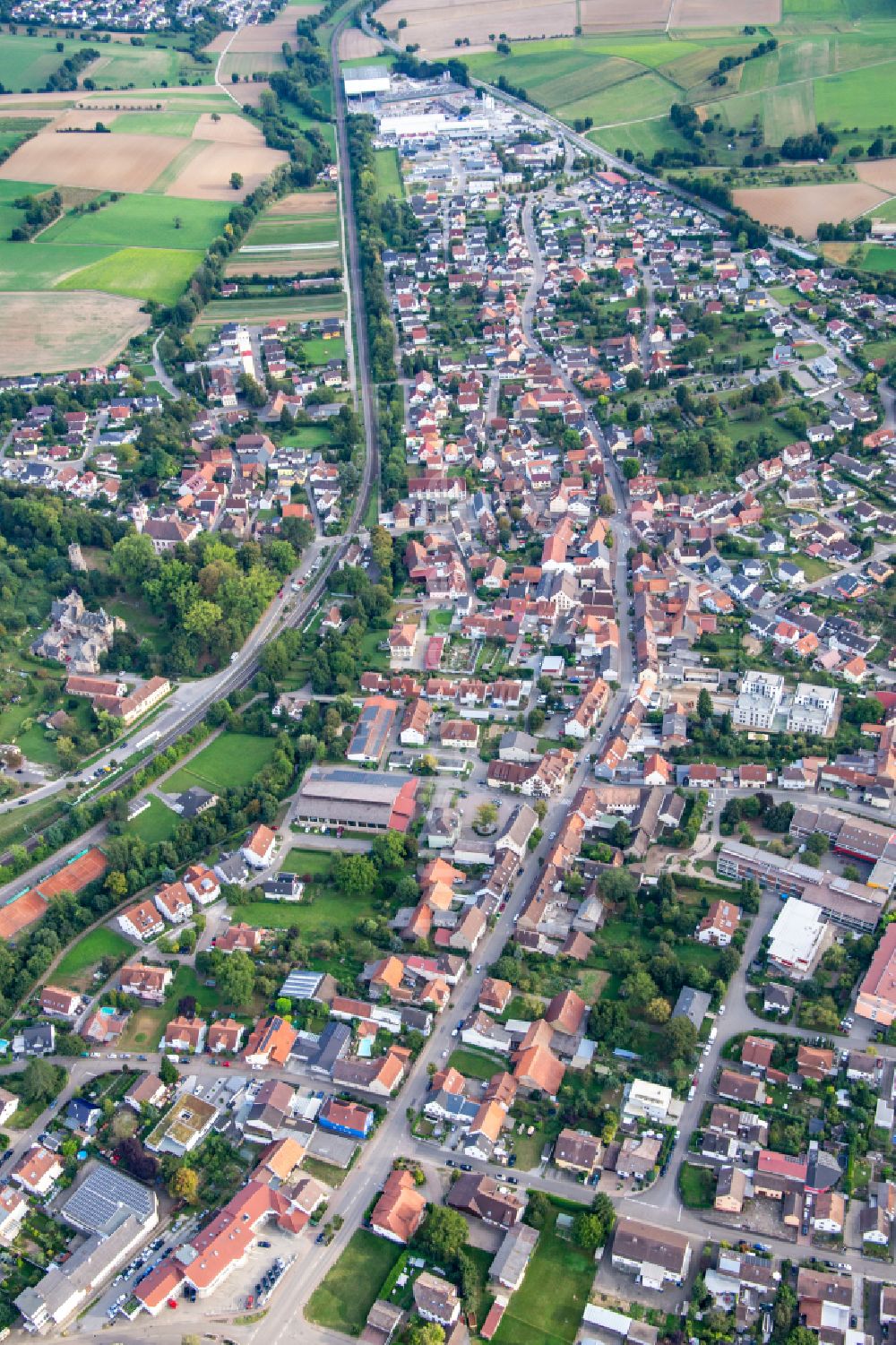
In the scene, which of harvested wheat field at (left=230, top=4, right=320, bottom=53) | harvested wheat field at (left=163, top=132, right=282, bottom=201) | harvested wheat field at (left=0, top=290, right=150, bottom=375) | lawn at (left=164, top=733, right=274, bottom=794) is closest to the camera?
lawn at (left=164, top=733, right=274, bottom=794)

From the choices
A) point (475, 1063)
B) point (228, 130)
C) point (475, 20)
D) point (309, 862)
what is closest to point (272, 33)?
point (475, 20)

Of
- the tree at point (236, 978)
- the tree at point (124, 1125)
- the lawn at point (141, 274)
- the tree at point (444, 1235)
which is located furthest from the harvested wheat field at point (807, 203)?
the tree at point (124, 1125)

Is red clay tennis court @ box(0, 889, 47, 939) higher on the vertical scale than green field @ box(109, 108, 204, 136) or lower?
lower

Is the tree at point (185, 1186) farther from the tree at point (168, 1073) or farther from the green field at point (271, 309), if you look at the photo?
the green field at point (271, 309)

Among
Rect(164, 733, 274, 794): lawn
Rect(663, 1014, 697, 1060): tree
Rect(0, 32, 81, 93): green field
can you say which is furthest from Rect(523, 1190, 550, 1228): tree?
Rect(0, 32, 81, 93): green field

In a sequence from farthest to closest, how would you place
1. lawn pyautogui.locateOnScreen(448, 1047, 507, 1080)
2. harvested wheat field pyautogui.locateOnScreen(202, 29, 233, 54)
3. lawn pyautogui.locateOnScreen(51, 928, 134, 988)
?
1. harvested wheat field pyautogui.locateOnScreen(202, 29, 233, 54)
2. lawn pyautogui.locateOnScreen(51, 928, 134, 988)
3. lawn pyautogui.locateOnScreen(448, 1047, 507, 1080)

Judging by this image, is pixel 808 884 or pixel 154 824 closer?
pixel 808 884

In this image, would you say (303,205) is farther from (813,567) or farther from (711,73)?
(813,567)

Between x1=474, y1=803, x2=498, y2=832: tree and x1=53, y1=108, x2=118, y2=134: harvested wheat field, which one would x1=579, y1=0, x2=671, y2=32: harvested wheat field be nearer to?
x1=53, y1=108, x2=118, y2=134: harvested wheat field
